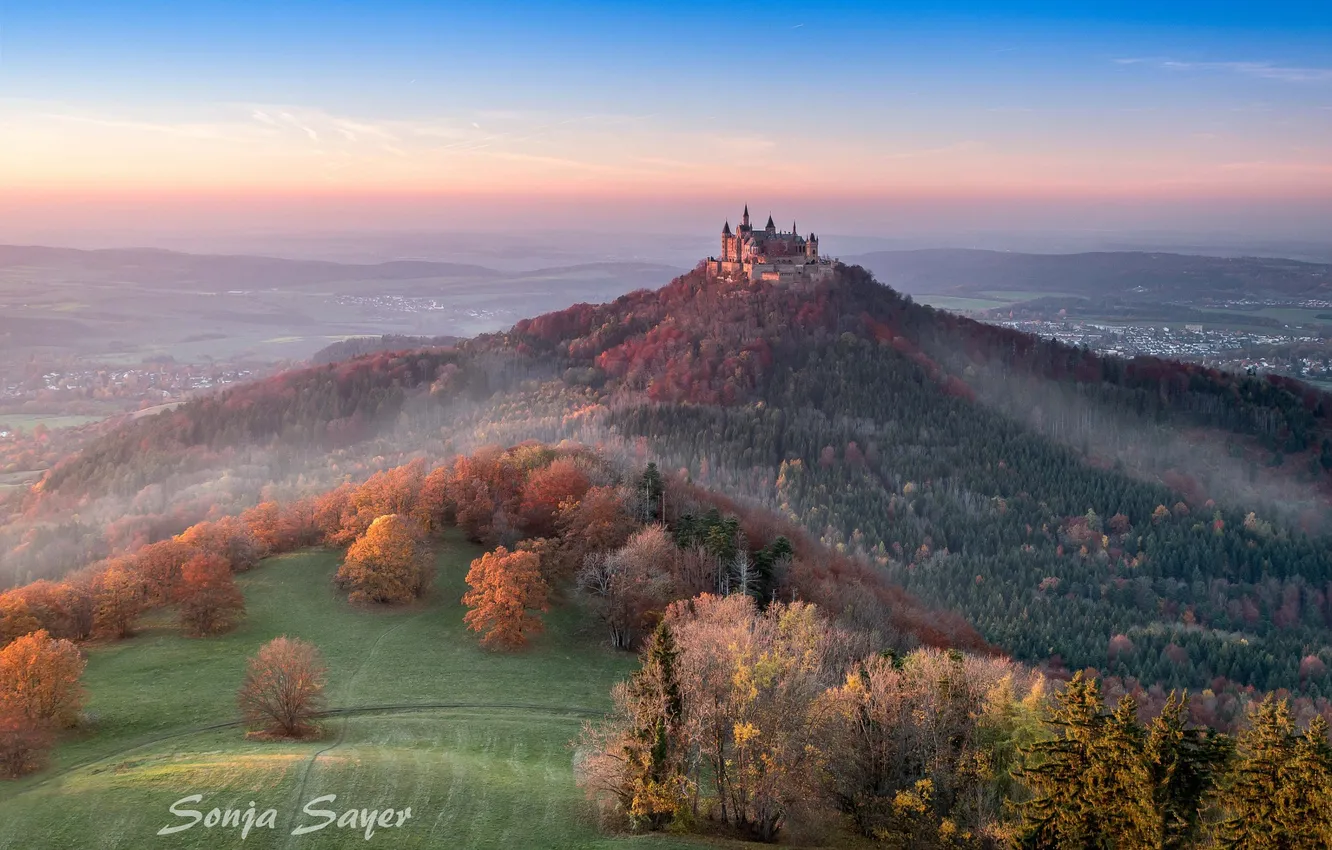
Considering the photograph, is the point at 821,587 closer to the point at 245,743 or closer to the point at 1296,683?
the point at 245,743

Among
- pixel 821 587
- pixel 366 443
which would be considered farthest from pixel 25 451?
pixel 821 587

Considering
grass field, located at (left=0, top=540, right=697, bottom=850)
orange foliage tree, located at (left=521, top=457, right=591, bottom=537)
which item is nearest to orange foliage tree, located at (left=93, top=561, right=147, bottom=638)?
grass field, located at (left=0, top=540, right=697, bottom=850)

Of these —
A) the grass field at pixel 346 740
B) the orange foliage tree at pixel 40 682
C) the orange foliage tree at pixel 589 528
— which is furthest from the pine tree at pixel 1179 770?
the orange foliage tree at pixel 40 682

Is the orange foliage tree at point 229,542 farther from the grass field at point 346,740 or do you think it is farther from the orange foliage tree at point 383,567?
the orange foliage tree at point 383,567

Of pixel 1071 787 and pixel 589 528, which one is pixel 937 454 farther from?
pixel 1071 787

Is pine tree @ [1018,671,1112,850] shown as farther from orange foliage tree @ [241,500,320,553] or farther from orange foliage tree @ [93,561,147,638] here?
orange foliage tree @ [241,500,320,553]

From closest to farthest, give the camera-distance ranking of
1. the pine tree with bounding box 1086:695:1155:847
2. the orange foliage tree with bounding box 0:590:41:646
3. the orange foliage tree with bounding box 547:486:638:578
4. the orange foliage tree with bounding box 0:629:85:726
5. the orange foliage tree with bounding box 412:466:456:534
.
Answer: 1. the pine tree with bounding box 1086:695:1155:847
2. the orange foliage tree with bounding box 0:629:85:726
3. the orange foliage tree with bounding box 0:590:41:646
4. the orange foliage tree with bounding box 547:486:638:578
5. the orange foliage tree with bounding box 412:466:456:534
